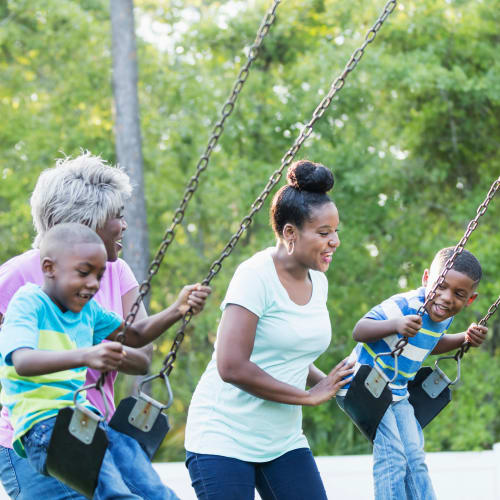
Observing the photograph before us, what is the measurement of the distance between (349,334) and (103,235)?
735cm

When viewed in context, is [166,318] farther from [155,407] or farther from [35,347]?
[35,347]

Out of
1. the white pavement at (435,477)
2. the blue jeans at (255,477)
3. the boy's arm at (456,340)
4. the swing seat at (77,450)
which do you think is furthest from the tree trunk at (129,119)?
the swing seat at (77,450)

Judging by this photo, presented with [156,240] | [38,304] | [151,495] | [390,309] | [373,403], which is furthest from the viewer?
[156,240]

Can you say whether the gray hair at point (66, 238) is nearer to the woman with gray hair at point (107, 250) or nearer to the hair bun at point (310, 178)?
the woman with gray hair at point (107, 250)

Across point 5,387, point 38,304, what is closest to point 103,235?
point 38,304

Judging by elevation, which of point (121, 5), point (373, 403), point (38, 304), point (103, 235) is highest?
point (121, 5)

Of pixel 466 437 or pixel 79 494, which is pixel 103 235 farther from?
pixel 466 437

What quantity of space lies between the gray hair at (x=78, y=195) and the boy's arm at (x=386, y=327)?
1.07 m

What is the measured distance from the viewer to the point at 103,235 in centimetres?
264

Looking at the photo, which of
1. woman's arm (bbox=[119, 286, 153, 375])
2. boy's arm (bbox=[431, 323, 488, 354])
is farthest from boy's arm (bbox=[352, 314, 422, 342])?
woman's arm (bbox=[119, 286, 153, 375])

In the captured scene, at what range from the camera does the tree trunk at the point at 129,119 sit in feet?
29.9

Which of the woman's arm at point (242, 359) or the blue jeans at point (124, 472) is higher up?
the woman's arm at point (242, 359)

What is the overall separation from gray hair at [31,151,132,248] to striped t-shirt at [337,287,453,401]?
1.19m

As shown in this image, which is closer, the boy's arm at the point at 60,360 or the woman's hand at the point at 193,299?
the boy's arm at the point at 60,360
